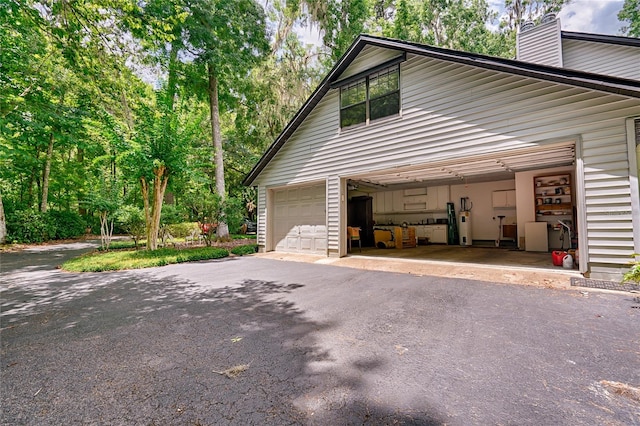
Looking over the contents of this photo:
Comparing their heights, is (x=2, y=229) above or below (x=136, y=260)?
above

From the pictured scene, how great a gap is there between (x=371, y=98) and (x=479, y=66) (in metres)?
2.72

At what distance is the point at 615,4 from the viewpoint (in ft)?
38.2

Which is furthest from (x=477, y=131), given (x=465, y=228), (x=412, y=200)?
(x=412, y=200)

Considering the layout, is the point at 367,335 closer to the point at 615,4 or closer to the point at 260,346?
the point at 260,346

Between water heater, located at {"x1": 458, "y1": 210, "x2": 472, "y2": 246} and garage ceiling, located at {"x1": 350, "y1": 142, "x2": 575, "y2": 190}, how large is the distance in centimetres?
140

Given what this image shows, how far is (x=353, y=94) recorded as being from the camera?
303 inches

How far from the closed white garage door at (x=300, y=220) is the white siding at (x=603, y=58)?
8.32m

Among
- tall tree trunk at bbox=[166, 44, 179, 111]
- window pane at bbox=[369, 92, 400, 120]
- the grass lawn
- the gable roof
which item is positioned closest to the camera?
the gable roof

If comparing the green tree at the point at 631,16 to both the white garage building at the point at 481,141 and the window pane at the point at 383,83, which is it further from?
the window pane at the point at 383,83

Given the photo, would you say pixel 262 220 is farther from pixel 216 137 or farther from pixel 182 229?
pixel 182 229

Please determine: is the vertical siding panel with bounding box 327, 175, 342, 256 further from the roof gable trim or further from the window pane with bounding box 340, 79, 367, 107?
the roof gable trim

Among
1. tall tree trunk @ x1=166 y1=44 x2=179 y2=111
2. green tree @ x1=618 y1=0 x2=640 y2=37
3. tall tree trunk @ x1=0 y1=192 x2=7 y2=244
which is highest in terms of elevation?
green tree @ x1=618 y1=0 x2=640 y2=37

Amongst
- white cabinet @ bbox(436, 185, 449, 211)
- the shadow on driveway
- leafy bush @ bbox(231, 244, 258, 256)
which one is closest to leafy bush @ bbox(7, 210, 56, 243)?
leafy bush @ bbox(231, 244, 258, 256)

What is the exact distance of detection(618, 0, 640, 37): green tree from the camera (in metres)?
11.1
